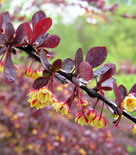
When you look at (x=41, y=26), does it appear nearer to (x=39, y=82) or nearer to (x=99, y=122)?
(x=39, y=82)

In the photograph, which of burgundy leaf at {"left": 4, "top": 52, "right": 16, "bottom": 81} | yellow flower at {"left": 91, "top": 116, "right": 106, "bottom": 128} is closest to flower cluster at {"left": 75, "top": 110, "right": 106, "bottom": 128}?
yellow flower at {"left": 91, "top": 116, "right": 106, "bottom": 128}

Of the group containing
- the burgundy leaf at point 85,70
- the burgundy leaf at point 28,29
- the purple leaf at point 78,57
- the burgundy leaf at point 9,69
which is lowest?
the burgundy leaf at point 9,69

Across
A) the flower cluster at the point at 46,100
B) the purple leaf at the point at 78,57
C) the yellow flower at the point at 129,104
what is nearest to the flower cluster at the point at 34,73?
the flower cluster at the point at 46,100

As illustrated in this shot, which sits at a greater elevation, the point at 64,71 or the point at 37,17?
the point at 37,17

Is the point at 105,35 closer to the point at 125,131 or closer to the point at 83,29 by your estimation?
the point at 83,29

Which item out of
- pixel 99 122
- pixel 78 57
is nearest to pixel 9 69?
pixel 78 57

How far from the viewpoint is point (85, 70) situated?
55 cm

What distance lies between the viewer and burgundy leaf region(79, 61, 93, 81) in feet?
1.77

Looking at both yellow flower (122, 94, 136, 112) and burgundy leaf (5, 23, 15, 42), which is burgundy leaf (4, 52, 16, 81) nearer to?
burgundy leaf (5, 23, 15, 42)

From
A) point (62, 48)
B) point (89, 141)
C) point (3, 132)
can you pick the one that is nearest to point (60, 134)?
point (89, 141)

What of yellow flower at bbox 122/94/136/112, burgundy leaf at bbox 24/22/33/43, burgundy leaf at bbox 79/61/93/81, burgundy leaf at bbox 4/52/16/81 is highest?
burgundy leaf at bbox 24/22/33/43

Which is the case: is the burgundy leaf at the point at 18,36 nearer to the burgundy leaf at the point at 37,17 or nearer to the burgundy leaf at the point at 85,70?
the burgundy leaf at the point at 37,17

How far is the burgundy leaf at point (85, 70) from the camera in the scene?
0.54 metres

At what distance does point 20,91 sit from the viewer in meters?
2.36
